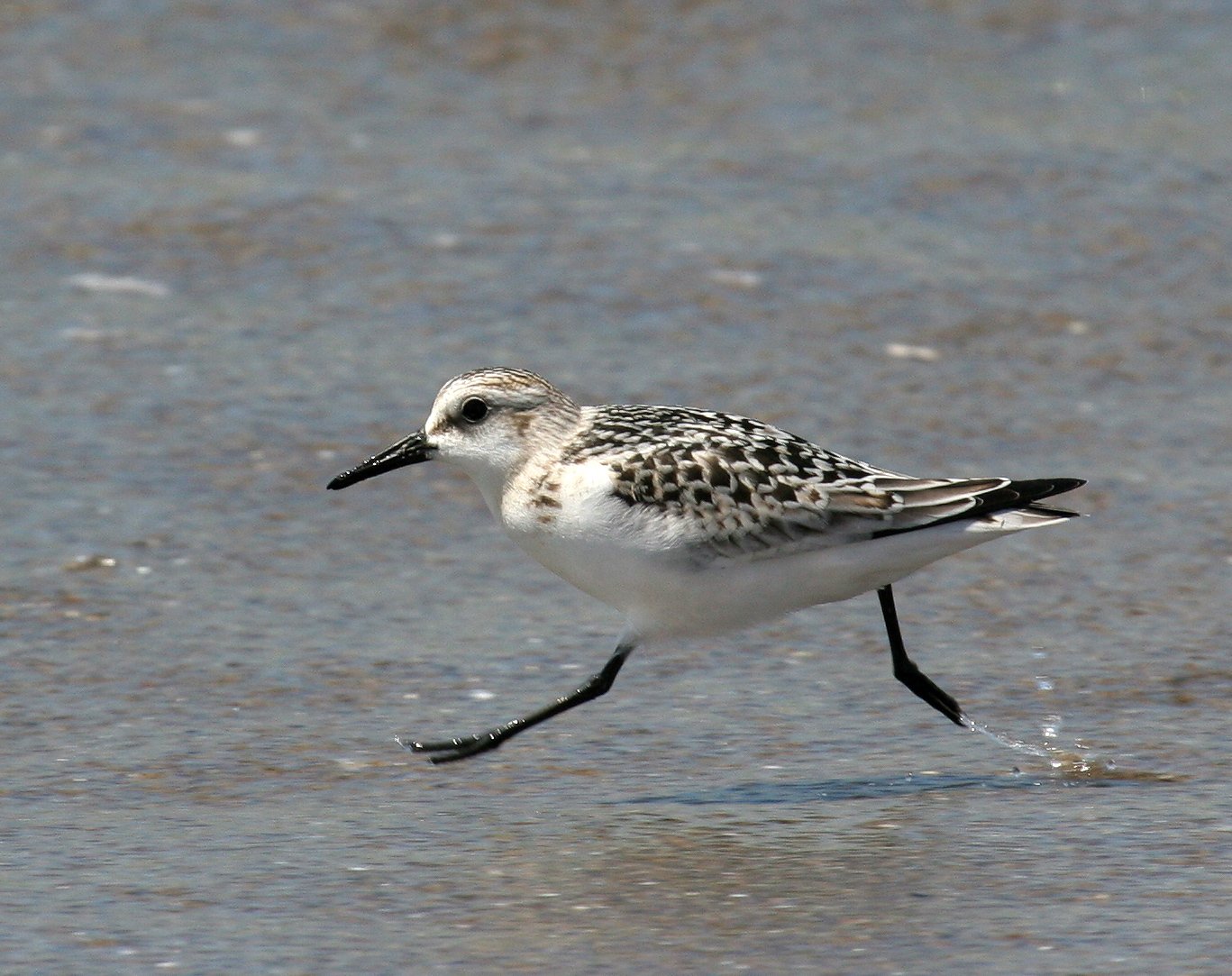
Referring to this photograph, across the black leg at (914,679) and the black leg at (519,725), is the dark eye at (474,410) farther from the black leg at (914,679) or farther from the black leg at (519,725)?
the black leg at (914,679)

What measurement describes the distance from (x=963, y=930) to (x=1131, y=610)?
2.43m

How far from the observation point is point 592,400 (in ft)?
27.0

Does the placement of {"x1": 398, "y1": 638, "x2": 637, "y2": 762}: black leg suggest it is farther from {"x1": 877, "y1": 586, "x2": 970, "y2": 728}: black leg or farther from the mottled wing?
{"x1": 877, "y1": 586, "x2": 970, "y2": 728}: black leg

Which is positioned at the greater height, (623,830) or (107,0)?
(107,0)

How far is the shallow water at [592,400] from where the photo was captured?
464 centimetres

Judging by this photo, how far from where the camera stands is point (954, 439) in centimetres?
802

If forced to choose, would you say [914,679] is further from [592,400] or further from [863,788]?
[592,400]

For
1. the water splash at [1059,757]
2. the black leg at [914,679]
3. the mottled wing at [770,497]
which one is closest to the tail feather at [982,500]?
the mottled wing at [770,497]

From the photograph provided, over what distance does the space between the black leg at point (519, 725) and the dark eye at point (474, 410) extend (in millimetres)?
723

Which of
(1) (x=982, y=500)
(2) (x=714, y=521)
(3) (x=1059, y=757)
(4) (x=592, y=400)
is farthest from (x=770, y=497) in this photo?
(4) (x=592, y=400)

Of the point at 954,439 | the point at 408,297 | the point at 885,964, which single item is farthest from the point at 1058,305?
the point at 885,964

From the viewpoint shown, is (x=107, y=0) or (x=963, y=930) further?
(x=107, y=0)

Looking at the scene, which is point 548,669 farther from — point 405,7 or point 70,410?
point 405,7

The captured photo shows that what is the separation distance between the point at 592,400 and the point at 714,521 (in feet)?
9.66
